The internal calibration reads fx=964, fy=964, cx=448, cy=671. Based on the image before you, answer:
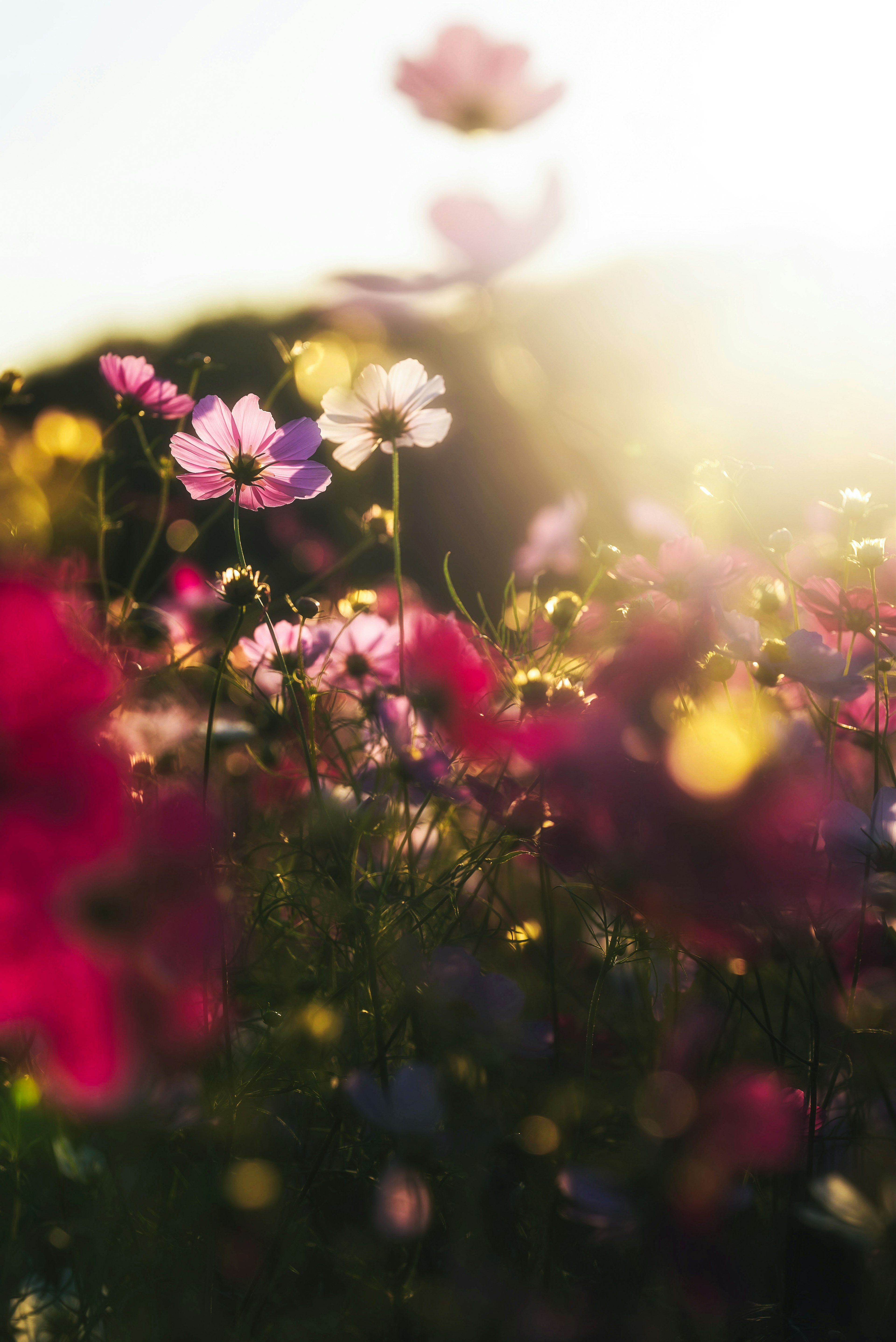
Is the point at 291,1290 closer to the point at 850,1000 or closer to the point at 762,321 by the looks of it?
the point at 850,1000

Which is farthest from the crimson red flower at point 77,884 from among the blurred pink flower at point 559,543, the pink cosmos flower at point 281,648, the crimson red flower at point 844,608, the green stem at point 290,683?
the blurred pink flower at point 559,543

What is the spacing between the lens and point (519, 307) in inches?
23.3

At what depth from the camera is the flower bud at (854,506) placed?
0.39 meters

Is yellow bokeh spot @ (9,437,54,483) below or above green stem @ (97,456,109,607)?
below

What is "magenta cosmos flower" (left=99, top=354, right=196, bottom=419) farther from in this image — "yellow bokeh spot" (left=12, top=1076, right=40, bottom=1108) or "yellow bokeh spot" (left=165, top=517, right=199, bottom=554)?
"yellow bokeh spot" (left=12, top=1076, right=40, bottom=1108)

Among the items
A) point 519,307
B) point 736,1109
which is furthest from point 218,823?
point 519,307

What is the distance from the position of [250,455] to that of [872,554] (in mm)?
235

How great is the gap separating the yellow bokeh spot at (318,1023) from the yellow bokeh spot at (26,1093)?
0.33 feet

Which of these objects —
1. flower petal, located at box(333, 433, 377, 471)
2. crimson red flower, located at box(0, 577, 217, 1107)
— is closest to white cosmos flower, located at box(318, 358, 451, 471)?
flower petal, located at box(333, 433, 377, 471)

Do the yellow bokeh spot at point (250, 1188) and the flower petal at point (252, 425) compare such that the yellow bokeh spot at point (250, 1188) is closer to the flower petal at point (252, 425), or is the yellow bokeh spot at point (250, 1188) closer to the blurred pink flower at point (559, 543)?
the flower petal at point (252, 425)

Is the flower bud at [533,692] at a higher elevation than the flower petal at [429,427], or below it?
below

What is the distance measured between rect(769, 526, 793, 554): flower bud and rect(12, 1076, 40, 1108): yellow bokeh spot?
350mm

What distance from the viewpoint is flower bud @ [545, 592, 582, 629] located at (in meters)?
0.42

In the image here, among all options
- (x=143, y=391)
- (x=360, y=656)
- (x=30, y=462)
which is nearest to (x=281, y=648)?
(x=360, y=656)
